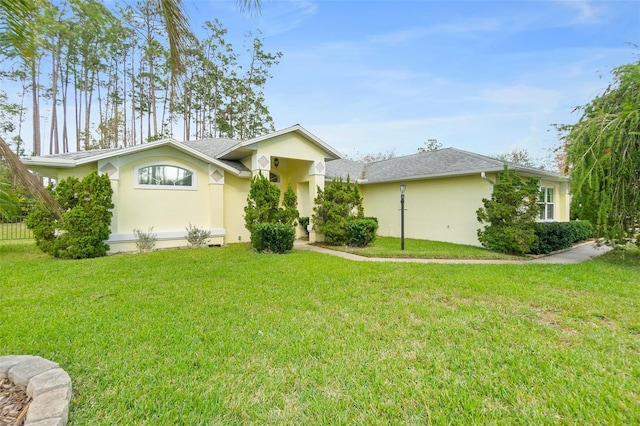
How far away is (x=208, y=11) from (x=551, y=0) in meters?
11.4

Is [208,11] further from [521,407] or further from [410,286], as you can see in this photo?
[410,286]

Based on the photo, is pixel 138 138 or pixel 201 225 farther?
pixel 138 138

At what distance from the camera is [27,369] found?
2.61 metres

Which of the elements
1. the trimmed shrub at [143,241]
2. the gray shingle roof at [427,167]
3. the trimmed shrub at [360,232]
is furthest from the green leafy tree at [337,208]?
the trimmed shrub at [143,241]

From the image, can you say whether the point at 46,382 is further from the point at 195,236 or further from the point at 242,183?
the point at 242,183

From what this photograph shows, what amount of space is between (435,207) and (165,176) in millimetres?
12096

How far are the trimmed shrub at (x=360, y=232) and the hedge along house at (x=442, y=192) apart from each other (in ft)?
12.8

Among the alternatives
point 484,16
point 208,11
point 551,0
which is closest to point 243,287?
point 208,11

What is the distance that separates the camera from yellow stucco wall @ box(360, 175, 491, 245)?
1248cm

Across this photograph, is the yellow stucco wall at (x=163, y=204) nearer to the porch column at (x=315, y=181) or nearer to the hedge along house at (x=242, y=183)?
the hedge along house at (x=242, y=183)

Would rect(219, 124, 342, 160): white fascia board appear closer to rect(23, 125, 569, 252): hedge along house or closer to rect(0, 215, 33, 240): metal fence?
rect(23, 125, 569, 252): hedge along house

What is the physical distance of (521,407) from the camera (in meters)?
2.46

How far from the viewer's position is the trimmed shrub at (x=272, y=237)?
33.3 ft

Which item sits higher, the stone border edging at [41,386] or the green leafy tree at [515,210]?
the green leafy tree at [515,210]
